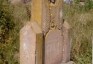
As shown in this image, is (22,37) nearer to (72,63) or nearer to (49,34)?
(49,34)

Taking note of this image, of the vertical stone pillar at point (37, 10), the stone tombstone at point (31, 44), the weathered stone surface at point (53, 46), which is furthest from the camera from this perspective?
the weathered stone surface at point (53, 46)

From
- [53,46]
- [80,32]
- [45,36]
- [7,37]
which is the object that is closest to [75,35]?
[80,32]

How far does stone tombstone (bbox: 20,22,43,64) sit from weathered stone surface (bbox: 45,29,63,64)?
0.33 meters

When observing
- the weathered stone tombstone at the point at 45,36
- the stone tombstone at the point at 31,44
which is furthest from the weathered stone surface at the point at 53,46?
the stone tombstone at the point at 31,44

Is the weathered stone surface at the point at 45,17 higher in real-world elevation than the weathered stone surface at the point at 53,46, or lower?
higher

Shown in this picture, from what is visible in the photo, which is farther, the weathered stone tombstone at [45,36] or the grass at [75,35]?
the grass at [75,35]

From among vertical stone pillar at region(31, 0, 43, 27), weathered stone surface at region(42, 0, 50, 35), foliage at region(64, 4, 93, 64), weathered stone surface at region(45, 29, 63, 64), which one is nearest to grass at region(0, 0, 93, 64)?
foliage at region(64, 4, 93, 64)

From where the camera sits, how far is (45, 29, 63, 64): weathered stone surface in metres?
6.10

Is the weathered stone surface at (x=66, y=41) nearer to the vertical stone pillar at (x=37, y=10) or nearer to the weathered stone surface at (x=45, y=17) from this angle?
the weathered stone surface at (x=45, y=17)

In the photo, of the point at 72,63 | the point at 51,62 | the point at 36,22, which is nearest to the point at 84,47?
the point at 72,63

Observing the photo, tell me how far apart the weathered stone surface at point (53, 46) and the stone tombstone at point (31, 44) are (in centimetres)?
33

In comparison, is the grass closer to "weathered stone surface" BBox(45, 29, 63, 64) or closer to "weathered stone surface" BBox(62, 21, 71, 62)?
"weathered stone surface" BBox(62, 21, 71, 62)

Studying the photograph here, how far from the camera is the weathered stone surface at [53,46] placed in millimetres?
6102

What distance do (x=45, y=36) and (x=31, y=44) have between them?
1.46 ft
